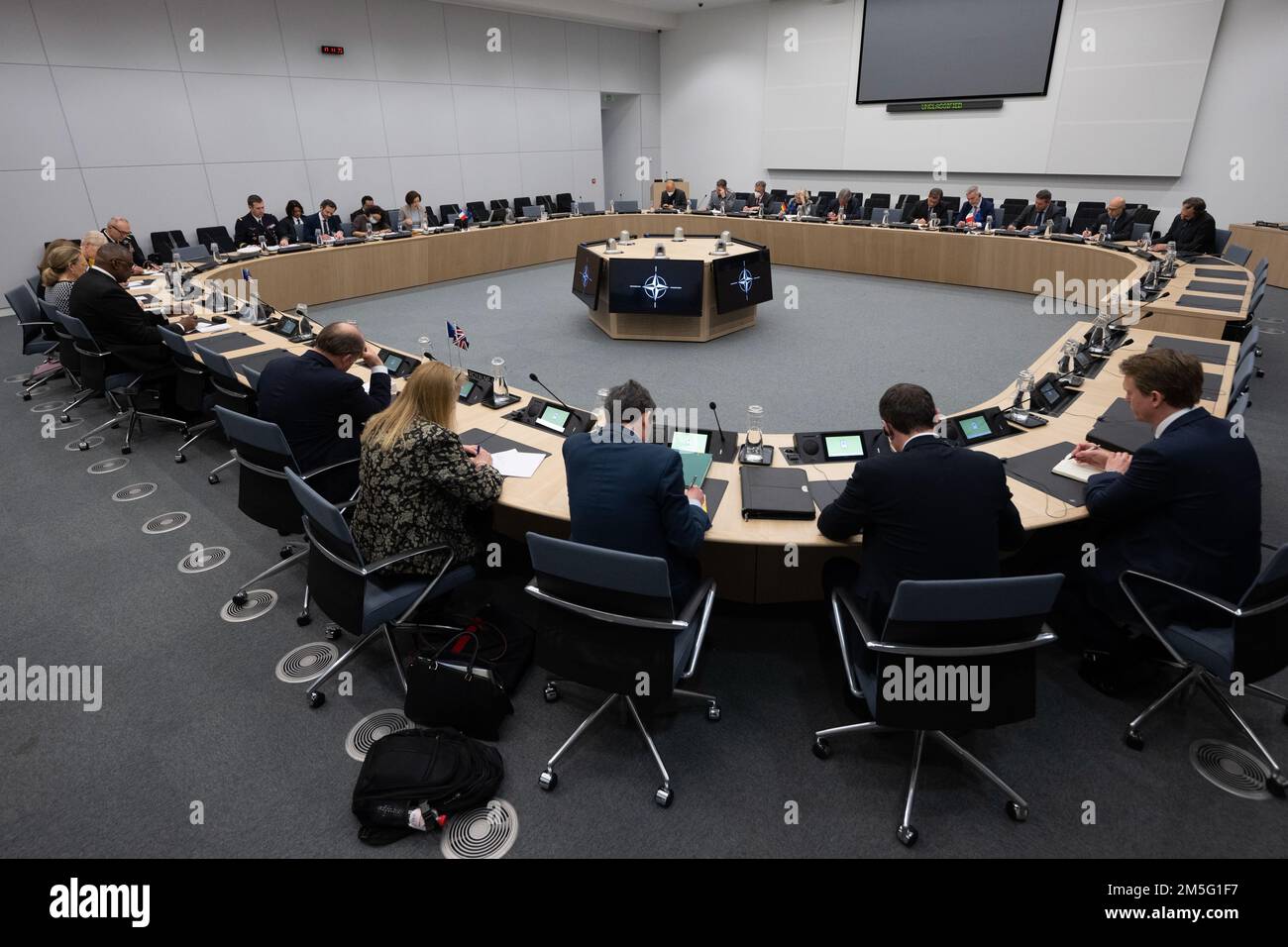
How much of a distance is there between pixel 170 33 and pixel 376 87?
2.82 metres

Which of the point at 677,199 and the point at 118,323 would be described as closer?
the point at 118,323

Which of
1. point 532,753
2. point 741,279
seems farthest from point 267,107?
point 532,753

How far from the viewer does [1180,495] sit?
7.66ft

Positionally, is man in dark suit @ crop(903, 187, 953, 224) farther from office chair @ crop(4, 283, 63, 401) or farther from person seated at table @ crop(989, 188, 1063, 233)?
office chair @ crop(4, 283, 63, 401)

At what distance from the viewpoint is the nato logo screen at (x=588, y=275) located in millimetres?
7230

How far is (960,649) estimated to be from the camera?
2.00 meters

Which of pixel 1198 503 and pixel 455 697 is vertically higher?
pixel 1198 503

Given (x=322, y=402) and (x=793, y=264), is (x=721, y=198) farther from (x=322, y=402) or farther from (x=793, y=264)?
(x=322, y=402)

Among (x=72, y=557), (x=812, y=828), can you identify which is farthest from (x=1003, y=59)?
(x=72, y=557)

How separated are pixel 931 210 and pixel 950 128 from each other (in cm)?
276

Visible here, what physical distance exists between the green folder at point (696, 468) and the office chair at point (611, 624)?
0.71m

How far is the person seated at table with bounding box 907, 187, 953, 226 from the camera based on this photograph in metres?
9.86

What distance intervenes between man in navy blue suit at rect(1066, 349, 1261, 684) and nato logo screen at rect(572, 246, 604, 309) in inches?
217
